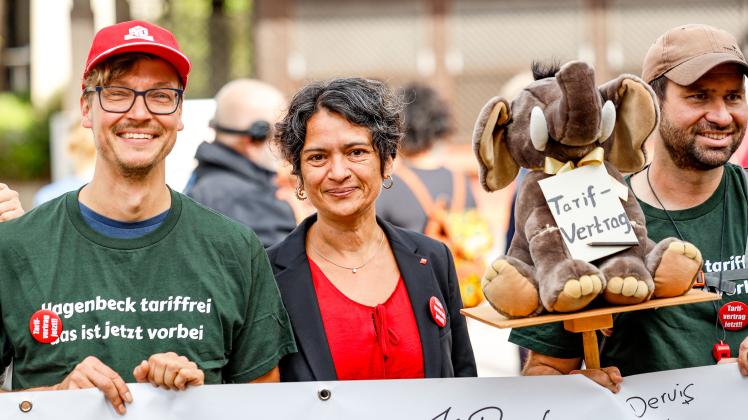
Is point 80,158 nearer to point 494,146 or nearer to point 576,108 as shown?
point 494,146

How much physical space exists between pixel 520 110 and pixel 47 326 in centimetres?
139

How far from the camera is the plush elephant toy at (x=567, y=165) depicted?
2783 mm

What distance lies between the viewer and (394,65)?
1193 cm

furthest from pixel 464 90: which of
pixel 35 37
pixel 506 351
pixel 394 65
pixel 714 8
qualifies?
pixel 35 37

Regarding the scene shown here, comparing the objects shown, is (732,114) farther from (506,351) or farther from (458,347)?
(506,351)

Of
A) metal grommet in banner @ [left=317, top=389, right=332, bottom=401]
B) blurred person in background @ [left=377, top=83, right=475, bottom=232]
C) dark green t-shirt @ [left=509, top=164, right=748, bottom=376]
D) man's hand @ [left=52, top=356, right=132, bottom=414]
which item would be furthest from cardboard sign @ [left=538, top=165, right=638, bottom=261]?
blurred person in background @ [left=377, top=83, right=475, bottom=232]

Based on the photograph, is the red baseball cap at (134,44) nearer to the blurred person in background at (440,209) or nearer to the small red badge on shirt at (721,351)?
the small red badge on shirt at (721,351)

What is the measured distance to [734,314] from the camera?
3189 millimetres

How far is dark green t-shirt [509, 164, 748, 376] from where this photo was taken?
126 inches

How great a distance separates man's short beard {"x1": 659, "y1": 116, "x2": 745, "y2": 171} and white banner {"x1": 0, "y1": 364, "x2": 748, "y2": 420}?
1.98 ft

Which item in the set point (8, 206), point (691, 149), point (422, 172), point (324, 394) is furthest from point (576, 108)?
point (422, 172)

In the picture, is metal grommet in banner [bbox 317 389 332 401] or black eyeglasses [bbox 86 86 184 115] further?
metal grommet in banner [bbox 317 389 332 401]

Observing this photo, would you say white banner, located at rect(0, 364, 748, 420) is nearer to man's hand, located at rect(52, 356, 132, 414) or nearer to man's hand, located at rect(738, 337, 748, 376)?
man's hand, located at rect(738, 337, 748, 376)

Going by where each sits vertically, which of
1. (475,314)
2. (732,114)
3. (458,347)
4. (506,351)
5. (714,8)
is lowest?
(506,351)
